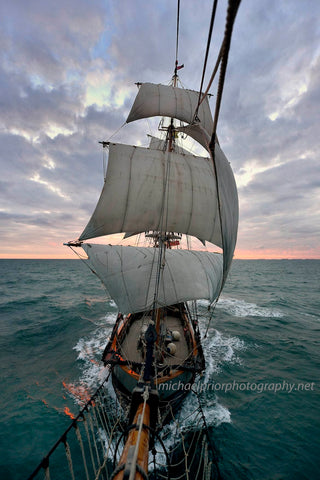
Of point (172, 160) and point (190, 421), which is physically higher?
point (172, 160)

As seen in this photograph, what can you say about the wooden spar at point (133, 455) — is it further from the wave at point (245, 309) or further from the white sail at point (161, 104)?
the wave at point (245, 309)

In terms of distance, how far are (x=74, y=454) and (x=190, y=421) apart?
4419 millimetres

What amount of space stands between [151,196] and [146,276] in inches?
251

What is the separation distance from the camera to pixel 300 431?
7172 millimetres

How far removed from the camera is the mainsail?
11.2 meters

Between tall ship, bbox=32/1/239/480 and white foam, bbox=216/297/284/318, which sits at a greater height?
tall ship, bbox=32/1/239/480

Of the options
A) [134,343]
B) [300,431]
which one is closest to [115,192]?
[134,343]

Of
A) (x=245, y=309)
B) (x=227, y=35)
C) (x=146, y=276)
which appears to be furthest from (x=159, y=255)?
(x=245, y=309)

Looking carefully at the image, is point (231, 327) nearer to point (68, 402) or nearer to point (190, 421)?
point (190, 421)

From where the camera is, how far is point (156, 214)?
14.5 meters

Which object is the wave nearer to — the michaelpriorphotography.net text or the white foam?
the white foam

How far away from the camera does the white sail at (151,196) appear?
1380cm

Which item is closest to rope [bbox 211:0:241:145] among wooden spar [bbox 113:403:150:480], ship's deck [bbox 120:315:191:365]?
wooden spar [bbox 113:403:150:480]

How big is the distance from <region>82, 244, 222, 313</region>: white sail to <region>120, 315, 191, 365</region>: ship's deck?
1.44 metres
